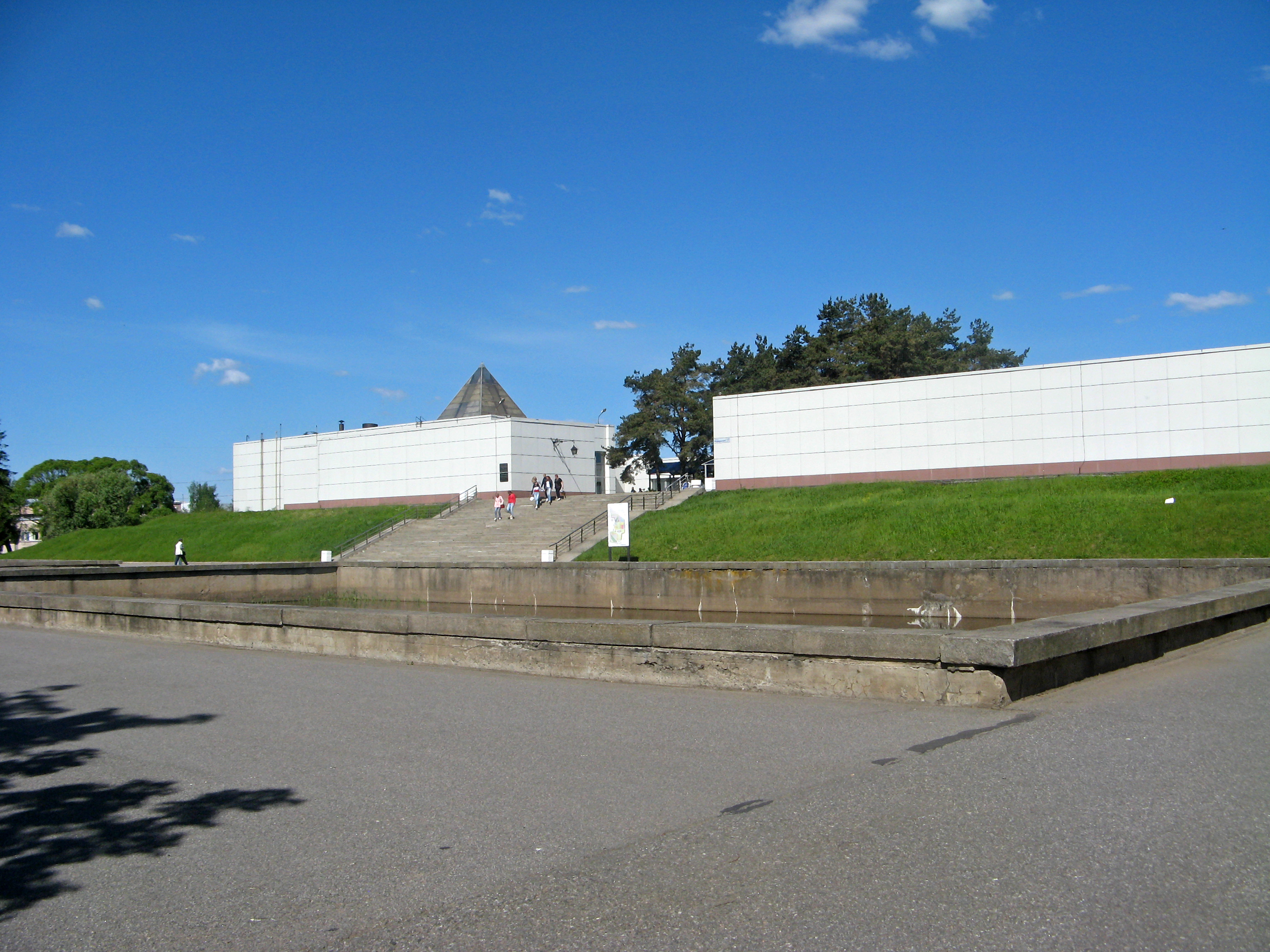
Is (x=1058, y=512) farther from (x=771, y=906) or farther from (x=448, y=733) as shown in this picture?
(x=771, y=906)

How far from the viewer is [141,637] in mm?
14750

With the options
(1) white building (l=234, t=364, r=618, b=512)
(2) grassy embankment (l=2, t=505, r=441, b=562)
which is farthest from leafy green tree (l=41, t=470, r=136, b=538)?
(1) white building (l=234, t=364, r=618, b=512)

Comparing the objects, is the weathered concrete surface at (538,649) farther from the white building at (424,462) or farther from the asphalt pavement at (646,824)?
the white building at (424,462)

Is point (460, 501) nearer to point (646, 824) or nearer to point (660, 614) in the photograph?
point (660, 614)

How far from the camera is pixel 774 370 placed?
7406cm

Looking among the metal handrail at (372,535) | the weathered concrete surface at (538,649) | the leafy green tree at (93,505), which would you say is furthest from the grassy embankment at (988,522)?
the leafy green tree at (93,505)

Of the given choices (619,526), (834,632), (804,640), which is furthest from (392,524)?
(834,632)

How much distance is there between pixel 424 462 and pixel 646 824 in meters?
54.7

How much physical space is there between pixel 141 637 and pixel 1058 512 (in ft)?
83.6

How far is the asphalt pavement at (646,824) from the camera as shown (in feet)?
12.6

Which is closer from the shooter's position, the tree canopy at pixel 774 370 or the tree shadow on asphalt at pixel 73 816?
the tree shadow on asphalt at pixel 73 816

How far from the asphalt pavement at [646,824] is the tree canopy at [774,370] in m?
61.4

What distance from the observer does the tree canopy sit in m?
68.3

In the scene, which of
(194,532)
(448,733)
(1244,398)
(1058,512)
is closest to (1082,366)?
(1244,398)
